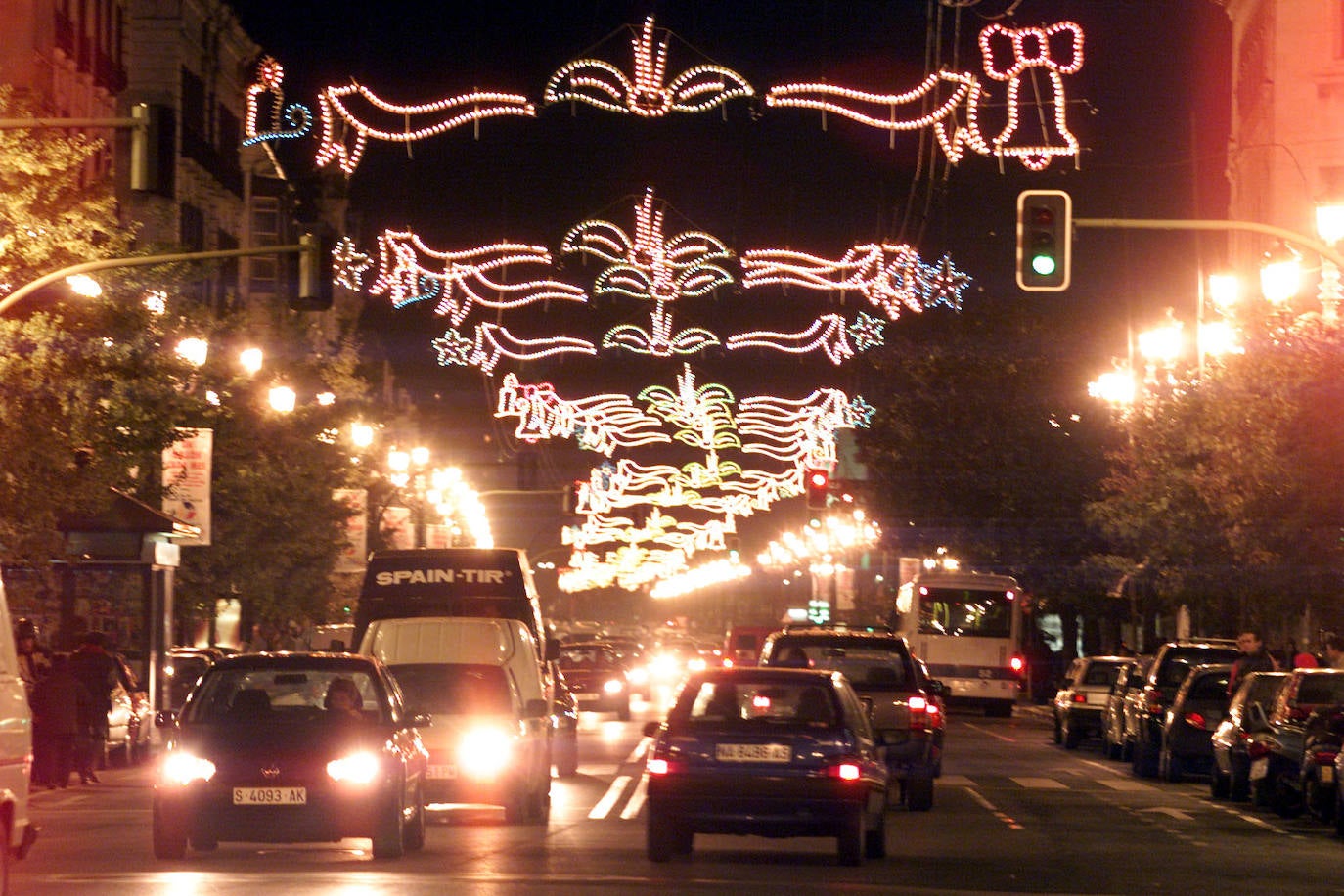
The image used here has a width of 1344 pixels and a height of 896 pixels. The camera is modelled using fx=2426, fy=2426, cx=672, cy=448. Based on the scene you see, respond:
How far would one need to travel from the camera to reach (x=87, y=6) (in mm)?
54719

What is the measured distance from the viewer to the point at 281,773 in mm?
16953

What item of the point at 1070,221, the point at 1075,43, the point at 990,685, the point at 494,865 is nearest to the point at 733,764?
the point at 494,865

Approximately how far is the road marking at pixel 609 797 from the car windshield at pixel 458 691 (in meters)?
1.92

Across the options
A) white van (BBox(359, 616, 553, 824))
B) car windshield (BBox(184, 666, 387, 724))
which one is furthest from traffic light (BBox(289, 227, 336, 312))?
car windshield (BBox(184, 666, 387, 724))

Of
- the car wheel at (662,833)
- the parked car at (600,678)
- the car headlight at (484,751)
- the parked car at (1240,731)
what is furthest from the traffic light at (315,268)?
the parked car at (600,678)

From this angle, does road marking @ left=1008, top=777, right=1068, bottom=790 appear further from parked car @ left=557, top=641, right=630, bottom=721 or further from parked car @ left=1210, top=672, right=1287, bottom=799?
parked car @ left=557, top=641, right=630, bottom=721

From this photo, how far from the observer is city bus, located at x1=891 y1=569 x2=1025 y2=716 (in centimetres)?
5684

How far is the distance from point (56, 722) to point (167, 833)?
10464 mm

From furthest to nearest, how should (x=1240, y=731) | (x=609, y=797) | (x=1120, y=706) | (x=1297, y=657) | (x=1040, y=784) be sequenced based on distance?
(x=1120, y=706), (x=1297, y=657), (x=1040, y=784), (x=1240, y=731), (x=609, y=797)

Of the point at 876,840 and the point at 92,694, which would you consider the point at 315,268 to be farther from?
the point at 876,840

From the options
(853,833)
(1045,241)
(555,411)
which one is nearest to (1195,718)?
(1045,241)

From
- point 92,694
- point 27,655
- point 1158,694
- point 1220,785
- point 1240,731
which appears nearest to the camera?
point 1240,731

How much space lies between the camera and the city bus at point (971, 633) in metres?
56.8

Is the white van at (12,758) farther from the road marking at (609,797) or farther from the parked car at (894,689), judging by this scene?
the parked car at (894,689)
